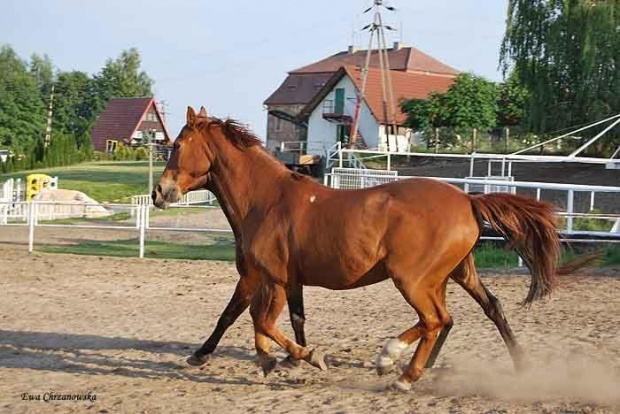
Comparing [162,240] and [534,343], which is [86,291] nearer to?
[534,343]

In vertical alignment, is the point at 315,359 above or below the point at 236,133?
below

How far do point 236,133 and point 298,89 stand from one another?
199ft

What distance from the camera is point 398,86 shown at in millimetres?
54625

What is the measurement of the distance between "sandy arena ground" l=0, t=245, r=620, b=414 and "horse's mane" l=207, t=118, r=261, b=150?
1.79 m

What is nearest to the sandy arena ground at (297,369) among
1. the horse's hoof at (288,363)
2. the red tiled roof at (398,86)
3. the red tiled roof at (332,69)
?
the horse's hoof at (288,363)

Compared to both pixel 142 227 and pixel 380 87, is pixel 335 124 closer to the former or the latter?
pixel 380 87

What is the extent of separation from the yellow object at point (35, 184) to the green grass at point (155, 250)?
12092 millimetres

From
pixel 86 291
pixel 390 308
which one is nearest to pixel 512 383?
pixel 390 308

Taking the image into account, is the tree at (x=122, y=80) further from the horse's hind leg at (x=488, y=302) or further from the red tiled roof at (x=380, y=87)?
the horse's hind leg at (x=488, y=302)

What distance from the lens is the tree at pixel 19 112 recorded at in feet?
289

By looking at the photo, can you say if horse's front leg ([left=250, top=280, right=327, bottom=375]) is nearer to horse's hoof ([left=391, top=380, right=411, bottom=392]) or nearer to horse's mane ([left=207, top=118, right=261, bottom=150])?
horse's hoof ([left=391, top=380, right=411, bottom=392])

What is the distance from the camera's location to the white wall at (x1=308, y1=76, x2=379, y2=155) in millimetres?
50531

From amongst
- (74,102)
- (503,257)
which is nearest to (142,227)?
(503,257)

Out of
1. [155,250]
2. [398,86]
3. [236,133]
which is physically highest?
[398,86]
